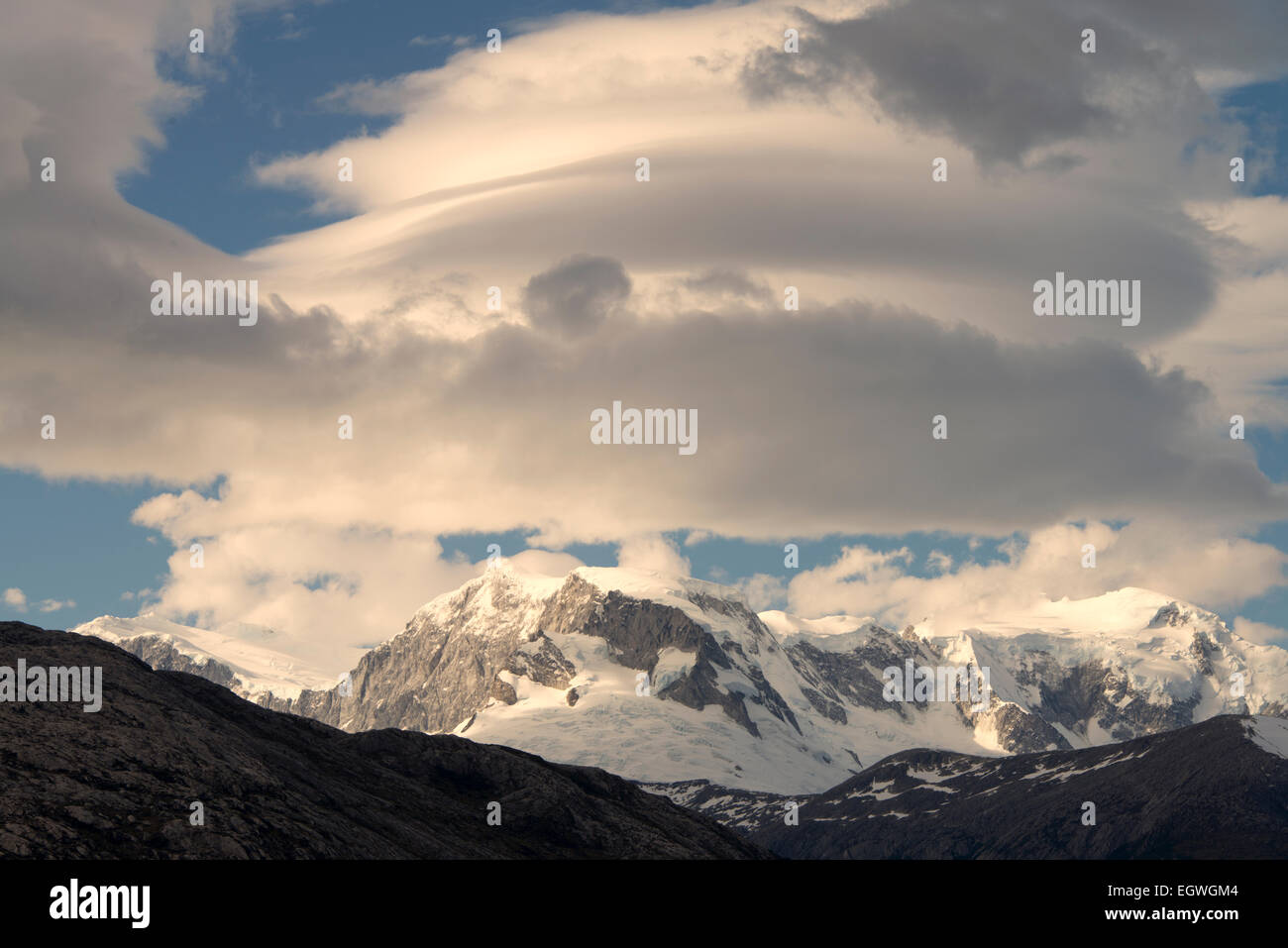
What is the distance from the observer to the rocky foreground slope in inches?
4141

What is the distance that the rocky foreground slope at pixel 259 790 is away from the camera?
4141 inches

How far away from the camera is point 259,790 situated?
11925 cm

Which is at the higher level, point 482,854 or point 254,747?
point 254,747
